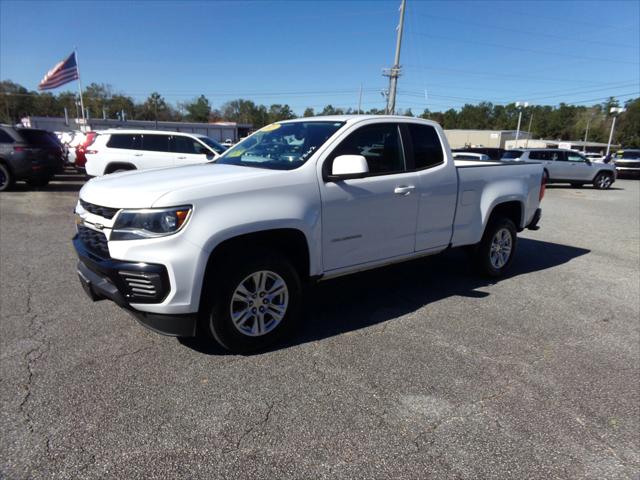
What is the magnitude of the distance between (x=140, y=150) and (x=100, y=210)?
9.37 m

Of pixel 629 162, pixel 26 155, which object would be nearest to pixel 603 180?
pixel 629 162

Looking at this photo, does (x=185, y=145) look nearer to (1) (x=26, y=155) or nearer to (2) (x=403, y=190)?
(1) (x=26, y=155)

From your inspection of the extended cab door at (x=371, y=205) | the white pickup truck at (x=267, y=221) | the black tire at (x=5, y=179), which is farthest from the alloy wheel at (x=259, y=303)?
the black tire at (x=5, y=179)

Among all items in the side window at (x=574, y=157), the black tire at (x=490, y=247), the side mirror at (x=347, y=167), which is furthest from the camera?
the side window at (x=574, y=157)

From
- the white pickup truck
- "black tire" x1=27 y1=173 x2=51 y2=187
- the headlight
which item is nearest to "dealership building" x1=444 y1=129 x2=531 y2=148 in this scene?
"black tire" x1=27 y1=173 x2=51 y2=187

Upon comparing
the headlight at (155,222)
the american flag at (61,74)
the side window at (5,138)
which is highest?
the american flag at (61,74)

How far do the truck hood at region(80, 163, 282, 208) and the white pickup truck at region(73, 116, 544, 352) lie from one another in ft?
0.05

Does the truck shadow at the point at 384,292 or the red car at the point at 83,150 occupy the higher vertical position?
the red car at the point at 83,150

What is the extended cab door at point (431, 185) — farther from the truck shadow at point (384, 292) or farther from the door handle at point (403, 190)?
the truck shadow at point (384, 292)

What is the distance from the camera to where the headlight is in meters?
2.90

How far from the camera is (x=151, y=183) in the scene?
3229 millimetres

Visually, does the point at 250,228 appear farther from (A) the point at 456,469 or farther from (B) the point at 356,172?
(A) the point at 456,469

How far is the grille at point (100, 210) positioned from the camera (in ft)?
10.1

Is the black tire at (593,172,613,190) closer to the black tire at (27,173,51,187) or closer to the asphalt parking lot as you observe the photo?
the asphalt parking lot
